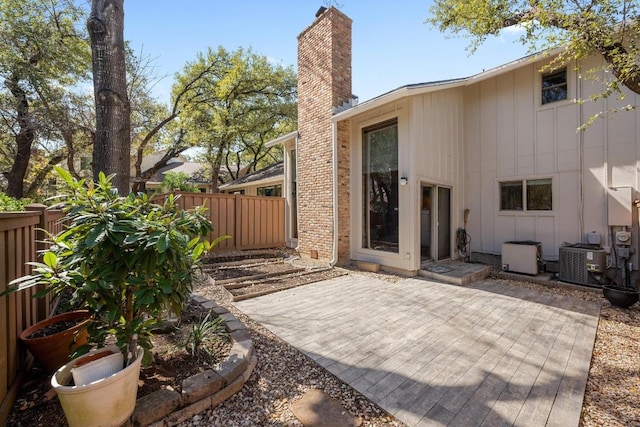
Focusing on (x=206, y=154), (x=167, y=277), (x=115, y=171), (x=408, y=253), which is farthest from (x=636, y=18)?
(x=206, y=154)

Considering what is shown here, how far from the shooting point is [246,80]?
50.5 ft

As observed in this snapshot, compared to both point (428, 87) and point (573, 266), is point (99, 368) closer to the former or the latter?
point (428, 87)

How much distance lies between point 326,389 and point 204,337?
51.7 inches

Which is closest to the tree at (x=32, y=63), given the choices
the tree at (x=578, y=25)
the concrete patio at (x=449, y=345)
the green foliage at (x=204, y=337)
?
the green foliage at (x=204, y=337)

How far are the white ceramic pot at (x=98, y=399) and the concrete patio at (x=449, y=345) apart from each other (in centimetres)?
166

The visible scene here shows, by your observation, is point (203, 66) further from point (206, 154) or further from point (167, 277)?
point (167, 277)

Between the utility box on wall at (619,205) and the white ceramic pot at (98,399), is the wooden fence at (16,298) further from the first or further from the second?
the utility box on wall at (619,205)

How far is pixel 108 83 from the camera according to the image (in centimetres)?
331

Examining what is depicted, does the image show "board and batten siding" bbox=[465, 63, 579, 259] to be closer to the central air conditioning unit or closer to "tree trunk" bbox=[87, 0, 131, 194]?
the central air conditioning unit

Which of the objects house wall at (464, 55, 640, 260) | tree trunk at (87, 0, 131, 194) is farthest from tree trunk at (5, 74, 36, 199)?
house wall at (464, 55, 640, 260)

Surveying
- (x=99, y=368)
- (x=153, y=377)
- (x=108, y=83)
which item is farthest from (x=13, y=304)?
(x=108, y=83)

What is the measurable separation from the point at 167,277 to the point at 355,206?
5.75 metres

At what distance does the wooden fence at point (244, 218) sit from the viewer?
798 centimetres

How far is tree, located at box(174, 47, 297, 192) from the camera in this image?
15.2 m
